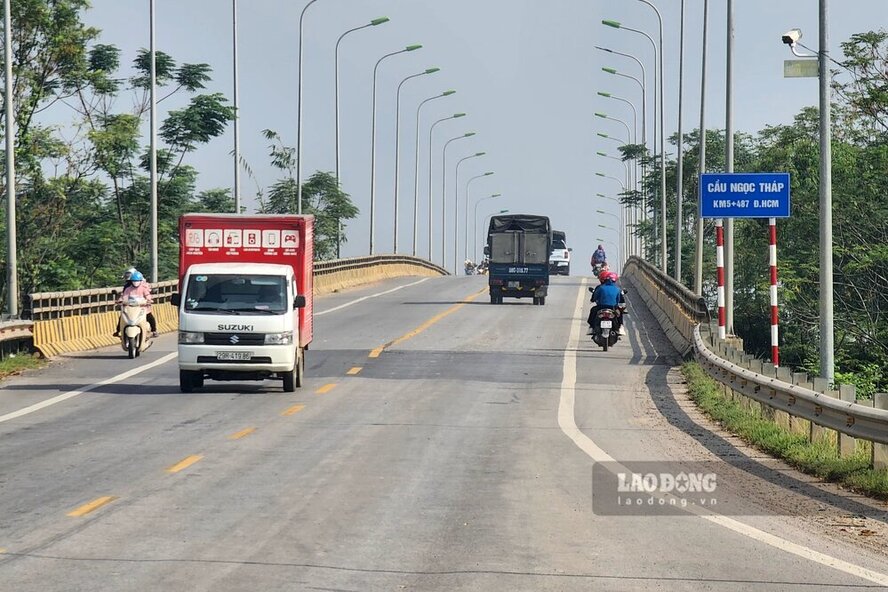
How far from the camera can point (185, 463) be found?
16016 mm

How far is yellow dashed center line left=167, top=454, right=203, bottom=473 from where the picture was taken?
1552 cm

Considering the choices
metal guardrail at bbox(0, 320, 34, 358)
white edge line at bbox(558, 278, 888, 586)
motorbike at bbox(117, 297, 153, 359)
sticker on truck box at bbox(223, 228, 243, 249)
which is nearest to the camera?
white edge line at bbox(558, 278, 888, 586)

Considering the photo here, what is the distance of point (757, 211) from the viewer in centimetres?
2711

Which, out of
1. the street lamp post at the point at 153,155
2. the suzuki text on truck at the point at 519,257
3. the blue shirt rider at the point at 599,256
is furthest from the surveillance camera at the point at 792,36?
the blue shirt rider at the point at 599,256

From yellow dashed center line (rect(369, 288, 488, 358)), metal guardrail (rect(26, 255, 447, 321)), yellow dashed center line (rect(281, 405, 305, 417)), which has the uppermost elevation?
metal guardrail (rect(26, 255, 447, 321))

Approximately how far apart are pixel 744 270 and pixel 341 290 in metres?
16.6

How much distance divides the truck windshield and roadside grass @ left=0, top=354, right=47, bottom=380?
4366 millimetres

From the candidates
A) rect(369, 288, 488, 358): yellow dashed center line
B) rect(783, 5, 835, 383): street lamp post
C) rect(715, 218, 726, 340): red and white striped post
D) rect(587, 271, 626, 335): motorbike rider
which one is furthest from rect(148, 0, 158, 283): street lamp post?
rect(783, 5, 835, 383): street lamp post

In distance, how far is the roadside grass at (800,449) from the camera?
14370 mm

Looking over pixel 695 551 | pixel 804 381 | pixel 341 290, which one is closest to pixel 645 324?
pixel 341 290

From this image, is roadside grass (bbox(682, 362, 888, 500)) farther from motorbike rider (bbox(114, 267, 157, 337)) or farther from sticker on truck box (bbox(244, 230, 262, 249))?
motorbike rider (bbox(114, 267, 157, 337))

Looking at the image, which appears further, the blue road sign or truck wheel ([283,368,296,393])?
the blue road sign

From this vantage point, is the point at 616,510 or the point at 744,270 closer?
the point at 616,510

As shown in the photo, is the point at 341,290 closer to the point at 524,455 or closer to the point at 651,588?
the point at 524,455
